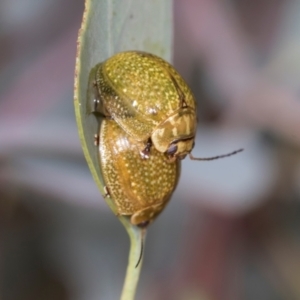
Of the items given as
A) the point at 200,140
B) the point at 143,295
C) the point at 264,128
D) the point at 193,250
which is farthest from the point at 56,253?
the point at 264,128

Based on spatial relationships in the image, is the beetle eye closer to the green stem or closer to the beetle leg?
the beetle leg

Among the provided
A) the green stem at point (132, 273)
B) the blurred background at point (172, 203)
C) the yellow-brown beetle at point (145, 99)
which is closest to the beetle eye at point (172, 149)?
the yellow-brown beetle at point (145, 99)

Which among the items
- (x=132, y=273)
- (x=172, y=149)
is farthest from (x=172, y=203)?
(x=132, y=273)

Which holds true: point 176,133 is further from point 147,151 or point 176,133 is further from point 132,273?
point 132,273

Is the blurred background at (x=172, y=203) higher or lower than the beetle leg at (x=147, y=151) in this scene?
lower

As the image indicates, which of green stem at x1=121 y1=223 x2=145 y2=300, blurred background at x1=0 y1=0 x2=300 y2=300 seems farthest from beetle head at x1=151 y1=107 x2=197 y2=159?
blurred background at x1=0 y1=0 x2=300 y2=300

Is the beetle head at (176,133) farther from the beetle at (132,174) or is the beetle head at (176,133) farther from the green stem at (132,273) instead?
the green stem at (132,273)

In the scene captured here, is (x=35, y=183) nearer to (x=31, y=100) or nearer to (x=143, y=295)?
(x=31, y=100)
